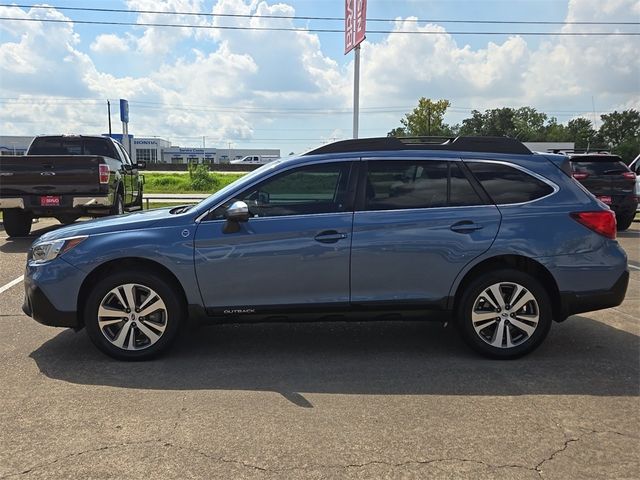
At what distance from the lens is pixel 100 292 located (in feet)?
14.8

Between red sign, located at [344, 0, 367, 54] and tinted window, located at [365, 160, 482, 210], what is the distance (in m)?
13.2

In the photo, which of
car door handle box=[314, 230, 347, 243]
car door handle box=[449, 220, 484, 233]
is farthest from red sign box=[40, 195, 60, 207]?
car door handle box=[449, 220, 484, 233]

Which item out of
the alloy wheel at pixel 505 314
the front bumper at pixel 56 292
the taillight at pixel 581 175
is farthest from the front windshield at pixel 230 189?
the taillight at pixel 581 175

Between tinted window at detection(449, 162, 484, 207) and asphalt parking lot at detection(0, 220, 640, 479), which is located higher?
tinted window at detection(449, 162, 484, 207)

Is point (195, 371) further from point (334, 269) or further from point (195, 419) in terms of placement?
point (334, 269)

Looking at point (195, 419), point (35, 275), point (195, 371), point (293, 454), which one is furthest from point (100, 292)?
point (293, 454)

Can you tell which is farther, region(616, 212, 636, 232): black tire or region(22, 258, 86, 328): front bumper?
region(616, 212, 636, 232): black tire

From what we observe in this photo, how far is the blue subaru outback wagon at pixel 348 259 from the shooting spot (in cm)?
452

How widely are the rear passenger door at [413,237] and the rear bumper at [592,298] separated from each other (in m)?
0.83

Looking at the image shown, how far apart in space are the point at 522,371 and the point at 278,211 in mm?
2301

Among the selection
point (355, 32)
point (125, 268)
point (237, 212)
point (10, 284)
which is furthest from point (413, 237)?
point (355, 32)

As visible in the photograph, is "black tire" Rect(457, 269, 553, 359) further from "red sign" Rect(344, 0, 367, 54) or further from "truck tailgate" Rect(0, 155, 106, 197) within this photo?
"red sign" Rect(344, 0, 367, 54)

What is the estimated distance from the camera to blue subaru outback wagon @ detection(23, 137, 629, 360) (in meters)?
4.52

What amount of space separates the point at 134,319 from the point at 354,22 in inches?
590
